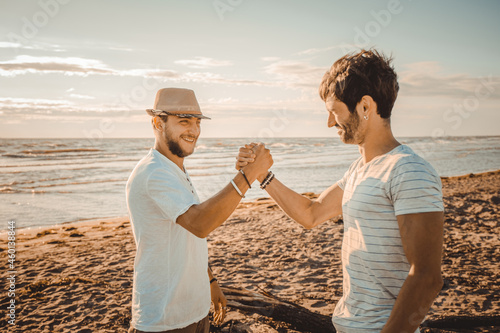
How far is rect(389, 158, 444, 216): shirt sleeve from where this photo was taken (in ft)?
5.43

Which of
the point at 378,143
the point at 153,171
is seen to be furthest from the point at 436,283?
the point at 153,171

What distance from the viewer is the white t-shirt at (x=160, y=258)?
7.64ft

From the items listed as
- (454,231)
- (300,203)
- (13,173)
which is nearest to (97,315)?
(300,203)

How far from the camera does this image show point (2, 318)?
484cm

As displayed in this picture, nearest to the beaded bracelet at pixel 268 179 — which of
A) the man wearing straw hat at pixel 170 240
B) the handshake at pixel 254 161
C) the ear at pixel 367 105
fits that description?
the handshake at pixel 254 161

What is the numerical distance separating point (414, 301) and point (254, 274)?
4830mm

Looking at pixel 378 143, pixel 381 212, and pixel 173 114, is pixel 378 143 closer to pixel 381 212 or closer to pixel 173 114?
pixel 381 212

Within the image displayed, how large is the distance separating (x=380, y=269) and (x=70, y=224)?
35.1ft

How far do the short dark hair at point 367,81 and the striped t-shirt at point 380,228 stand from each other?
0.31 meters

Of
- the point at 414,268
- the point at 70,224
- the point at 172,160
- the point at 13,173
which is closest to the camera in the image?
the point at 414,268

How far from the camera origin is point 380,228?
1892mm

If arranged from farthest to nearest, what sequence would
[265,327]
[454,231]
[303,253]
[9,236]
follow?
[9,236], [454,231], [303,253], [265,327]

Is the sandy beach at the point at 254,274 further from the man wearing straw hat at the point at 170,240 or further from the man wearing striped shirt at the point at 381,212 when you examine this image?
the man wearing striped shirt at the point at 381,212

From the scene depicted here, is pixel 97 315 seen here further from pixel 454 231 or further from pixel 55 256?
pixel 454 231
